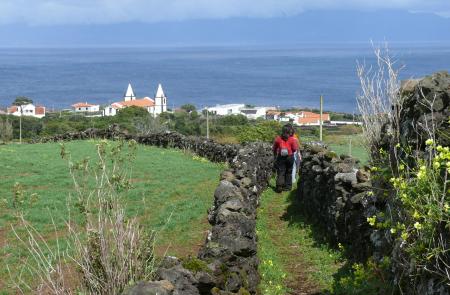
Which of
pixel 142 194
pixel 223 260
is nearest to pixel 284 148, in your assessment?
pixel 142 194

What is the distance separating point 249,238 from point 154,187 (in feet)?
27.1

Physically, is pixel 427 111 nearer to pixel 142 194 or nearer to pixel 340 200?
pixel 340 200

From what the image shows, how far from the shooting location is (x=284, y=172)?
17.4 m

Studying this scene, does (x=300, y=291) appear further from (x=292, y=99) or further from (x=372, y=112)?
(x=292, y=99)

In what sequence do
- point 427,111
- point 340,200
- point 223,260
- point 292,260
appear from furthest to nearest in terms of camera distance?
1. point 340,200
2. point 292,260
3. point 223,260
4. point 427,111

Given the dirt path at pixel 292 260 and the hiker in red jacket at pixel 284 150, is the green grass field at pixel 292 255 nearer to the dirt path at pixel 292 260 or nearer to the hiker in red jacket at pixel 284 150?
the dirt path at pixel 292 260

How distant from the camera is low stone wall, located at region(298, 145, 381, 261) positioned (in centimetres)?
956

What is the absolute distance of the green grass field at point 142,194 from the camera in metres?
11.4

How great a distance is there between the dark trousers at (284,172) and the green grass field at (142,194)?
2037 millimetres

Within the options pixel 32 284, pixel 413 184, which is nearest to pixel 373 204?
pixel 413 184

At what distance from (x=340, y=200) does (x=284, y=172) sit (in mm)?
6140

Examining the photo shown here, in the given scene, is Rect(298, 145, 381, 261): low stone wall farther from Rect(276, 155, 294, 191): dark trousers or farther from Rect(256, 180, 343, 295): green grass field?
Rect(276, 155, 294, 191): dark trousers

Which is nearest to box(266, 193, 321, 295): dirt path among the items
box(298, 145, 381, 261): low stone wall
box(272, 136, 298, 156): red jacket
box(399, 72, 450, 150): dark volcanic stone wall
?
box(298, 145, 381, 261): low stone wall

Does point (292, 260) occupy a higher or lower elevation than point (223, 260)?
lower
